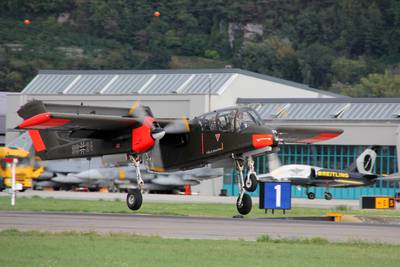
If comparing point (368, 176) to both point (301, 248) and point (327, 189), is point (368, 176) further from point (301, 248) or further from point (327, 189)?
point (301, 248)

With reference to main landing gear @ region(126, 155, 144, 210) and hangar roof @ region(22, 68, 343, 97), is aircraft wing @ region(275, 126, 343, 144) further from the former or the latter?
hangar roof @ region(22, 68, 343, 97)

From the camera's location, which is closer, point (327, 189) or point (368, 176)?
point (368, 176)

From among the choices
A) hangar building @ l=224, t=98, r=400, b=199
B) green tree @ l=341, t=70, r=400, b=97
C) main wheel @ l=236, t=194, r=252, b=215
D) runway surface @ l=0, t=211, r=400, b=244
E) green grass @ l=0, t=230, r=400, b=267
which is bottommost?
green grass @ l=0, t=230, r=400, b=267

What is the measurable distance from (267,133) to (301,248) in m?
12.1

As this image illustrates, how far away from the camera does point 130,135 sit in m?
42.9

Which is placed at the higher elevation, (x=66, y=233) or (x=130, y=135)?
(x=130, y=135)

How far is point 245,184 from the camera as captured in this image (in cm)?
3969

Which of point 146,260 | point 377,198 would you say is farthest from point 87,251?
point 377,198

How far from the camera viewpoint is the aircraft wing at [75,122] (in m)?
40.4

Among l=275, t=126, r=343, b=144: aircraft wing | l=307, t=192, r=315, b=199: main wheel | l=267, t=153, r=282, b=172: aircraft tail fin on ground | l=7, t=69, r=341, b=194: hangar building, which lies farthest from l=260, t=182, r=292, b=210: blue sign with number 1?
l=7, t=69, r=341, b=194: hangar building

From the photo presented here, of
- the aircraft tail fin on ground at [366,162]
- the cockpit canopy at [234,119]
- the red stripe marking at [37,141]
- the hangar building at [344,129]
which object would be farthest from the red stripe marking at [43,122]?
the hangar building at [344,129]

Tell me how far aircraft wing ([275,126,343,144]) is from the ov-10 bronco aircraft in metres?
0.08

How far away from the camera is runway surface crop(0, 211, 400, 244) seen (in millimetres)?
32375

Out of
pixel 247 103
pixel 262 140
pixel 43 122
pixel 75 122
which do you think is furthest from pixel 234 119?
pixel 247 103
